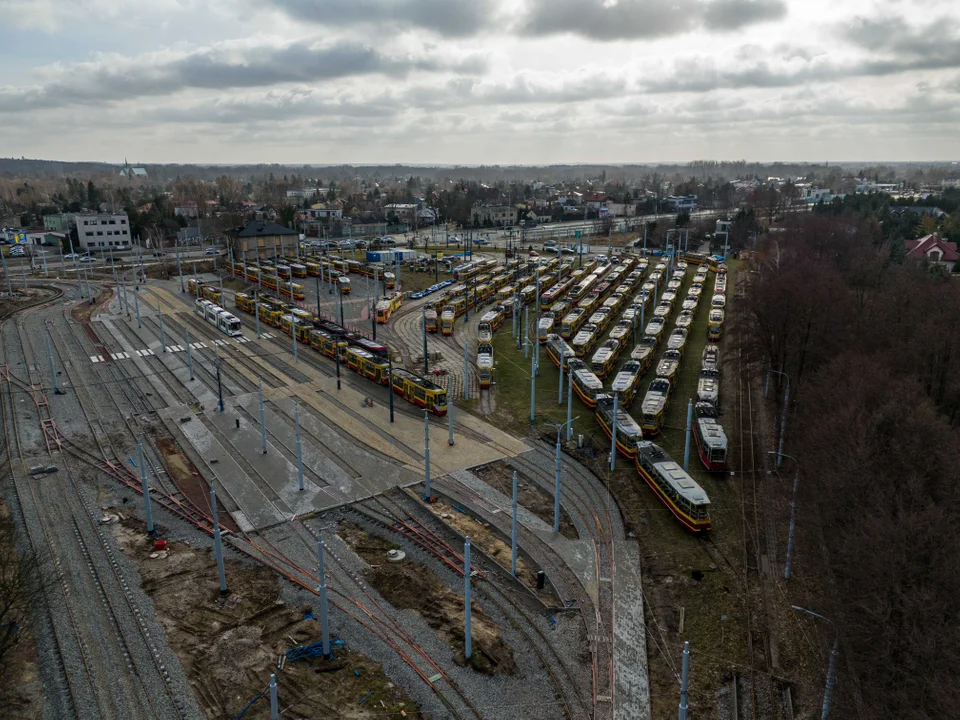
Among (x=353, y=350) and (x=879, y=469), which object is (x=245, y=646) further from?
(x=353, y=350)

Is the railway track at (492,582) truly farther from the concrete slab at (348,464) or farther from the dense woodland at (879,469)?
the dense woodland at (879,469)

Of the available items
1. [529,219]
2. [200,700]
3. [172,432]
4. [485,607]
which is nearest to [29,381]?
[172,432]

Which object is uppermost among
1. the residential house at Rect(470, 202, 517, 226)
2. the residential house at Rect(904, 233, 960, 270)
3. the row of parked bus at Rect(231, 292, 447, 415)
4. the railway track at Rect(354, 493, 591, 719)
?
the residential house at Rect(470, 202, 517, 226)

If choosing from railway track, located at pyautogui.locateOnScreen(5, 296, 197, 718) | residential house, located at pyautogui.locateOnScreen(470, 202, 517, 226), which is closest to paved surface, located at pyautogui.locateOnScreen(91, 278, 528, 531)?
railway track, located at pyautogui.locateOnScreen(5, 296, 197, 718)

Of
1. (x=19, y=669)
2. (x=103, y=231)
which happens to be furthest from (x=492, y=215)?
(x=19, y=669)

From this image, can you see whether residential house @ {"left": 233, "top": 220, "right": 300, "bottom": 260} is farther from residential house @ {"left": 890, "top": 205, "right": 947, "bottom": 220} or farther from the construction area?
residential house @ {"left": 890, "top": 205, "right": 947, "bottom": 220}

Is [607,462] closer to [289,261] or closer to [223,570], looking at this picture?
[223,570]
